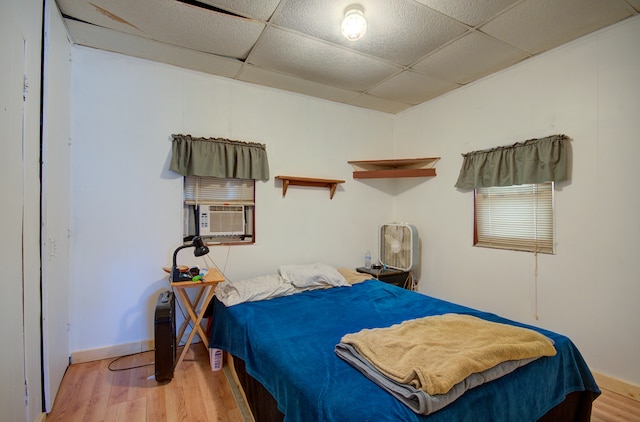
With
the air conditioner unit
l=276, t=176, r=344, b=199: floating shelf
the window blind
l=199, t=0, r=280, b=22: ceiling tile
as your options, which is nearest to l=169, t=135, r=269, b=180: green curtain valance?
the window blind

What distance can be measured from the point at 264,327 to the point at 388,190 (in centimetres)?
284

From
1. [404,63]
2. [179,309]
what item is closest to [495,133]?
[404,63]

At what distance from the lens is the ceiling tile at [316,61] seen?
2.57 metres

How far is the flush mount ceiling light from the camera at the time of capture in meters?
2.13

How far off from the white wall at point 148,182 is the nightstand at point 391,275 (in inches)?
25.5

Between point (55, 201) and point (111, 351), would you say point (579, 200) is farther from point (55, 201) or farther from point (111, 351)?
point (111, 351)

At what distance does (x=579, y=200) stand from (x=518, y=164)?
57 centimetres

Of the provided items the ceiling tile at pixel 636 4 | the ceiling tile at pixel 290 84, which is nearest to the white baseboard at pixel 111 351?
the ceiling tile at pixel 290 84

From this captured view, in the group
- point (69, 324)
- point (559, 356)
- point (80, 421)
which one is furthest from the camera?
point (69, 324)

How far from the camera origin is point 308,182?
367 centimetres

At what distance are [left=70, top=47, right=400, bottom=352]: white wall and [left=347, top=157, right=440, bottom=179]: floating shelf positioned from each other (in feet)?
2.10

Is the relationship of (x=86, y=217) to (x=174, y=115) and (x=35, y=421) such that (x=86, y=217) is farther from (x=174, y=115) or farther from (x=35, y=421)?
(x=35, y=421)

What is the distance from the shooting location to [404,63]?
2.93 m

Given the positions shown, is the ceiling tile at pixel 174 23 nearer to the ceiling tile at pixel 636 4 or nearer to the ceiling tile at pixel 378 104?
the ceiling tile at pixel 378 104
